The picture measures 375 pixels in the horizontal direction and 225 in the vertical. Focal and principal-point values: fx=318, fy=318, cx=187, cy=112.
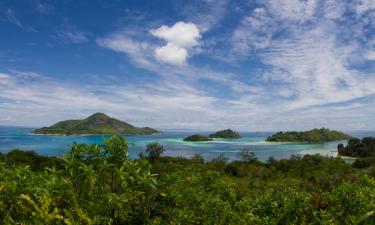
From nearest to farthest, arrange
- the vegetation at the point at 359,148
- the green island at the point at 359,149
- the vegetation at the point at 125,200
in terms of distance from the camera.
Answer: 1. the vegetation at the point at 125,200
2. the green island at the point at 359,149
3. the vegetation at the point at 359,148

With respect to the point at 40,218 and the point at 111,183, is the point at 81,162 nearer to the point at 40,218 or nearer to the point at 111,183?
the point at 111,183

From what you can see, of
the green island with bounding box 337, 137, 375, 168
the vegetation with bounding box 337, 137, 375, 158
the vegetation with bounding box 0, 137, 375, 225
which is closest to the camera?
the vegetation with bounding box 0, 137, 375, 225

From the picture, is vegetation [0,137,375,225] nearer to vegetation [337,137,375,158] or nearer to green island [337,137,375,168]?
green island [337,137,375,168]

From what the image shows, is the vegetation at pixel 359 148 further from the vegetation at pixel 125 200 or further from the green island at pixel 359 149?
the vegetation at pixel 125 200

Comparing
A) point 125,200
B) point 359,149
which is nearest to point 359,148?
point 359,149

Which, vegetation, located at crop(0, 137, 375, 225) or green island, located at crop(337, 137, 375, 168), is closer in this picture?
vegetation, located at crop(0, 137, 375, 225)

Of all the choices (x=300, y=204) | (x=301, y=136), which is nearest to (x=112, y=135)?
(x=300, y=204)

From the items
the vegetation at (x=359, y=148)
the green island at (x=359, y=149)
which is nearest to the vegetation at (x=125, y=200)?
the green island at (x=359, y=149)

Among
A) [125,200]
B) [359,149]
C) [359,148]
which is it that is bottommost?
[359,149]

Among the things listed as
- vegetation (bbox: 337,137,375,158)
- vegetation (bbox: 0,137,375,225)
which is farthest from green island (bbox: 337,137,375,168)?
vegetation (bbox: 0,137,375,225)

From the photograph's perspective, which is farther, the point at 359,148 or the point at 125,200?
the point at 359,148

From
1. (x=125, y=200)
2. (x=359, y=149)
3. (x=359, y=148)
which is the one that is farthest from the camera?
(x=359, y=148)

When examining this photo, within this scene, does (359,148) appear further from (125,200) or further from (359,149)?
(125,200)

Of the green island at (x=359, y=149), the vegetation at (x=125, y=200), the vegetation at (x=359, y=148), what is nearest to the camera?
the vegetation at (x=125, y=200)
